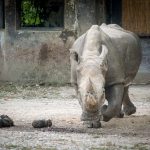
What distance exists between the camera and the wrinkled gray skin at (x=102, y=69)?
8406 millimetres

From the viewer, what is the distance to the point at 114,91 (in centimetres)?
923

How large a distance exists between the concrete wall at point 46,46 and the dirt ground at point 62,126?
1002 millimetres

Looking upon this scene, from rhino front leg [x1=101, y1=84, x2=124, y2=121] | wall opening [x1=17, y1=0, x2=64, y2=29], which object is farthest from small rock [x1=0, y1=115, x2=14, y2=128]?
wall opening [x1=17, y1=0, x2=64, y2=29]

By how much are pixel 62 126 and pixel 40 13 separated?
20.6ft

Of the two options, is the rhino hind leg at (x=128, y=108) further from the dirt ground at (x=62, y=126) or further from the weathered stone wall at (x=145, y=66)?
the weathered stone wall at (x=145, y=66)

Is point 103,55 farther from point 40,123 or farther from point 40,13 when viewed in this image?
point 40,13

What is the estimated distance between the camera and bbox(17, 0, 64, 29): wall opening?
49.5 feet

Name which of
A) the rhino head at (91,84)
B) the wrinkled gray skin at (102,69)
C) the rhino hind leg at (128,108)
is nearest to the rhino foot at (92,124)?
the wrinkled gray skin at (102,69)

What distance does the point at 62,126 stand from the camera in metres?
9.48

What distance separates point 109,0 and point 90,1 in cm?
60

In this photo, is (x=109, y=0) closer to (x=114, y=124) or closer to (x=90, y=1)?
(x=90, y=1)

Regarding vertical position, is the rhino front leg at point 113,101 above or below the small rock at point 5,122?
above

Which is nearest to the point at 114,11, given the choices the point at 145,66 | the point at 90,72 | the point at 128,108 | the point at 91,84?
the point at 145,66

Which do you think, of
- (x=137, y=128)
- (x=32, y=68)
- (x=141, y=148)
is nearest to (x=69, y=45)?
(x=32, y=68)
